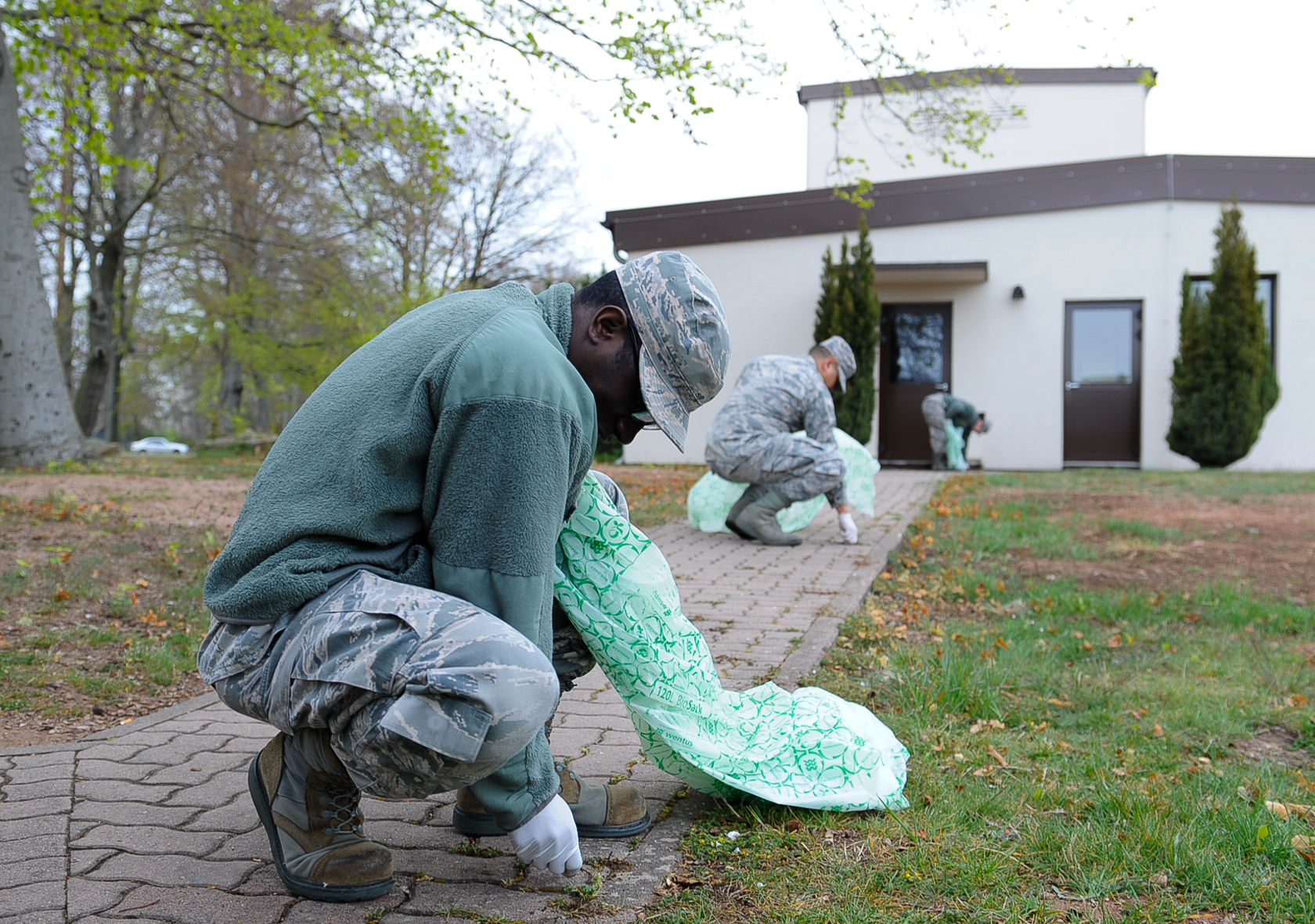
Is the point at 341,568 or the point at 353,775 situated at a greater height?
the point at 341,568

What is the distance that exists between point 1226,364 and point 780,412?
1058 cm

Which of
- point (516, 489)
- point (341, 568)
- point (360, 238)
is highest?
point (360, 238)

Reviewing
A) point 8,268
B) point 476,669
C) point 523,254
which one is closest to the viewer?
point 476,669

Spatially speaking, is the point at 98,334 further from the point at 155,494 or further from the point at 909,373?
the point at 909,373

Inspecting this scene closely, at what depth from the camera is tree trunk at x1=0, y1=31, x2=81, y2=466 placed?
1238cm

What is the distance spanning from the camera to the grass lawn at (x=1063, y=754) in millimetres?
2236

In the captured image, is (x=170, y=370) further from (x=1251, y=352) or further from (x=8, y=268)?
(x=1251, y=352)

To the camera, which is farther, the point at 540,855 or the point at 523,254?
the point at 523,254

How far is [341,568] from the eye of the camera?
198 cm

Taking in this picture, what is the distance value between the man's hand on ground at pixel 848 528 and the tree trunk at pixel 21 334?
10524 millimetres

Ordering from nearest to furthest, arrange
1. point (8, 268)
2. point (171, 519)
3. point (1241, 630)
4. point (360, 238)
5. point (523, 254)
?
point (1241, 630) < point (171, 519) < point (8, 268) < point (360, 238) < point (523, 254)

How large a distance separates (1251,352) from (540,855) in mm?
15988

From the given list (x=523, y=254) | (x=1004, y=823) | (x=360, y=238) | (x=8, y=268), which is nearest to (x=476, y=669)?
(x=1004, y=823)

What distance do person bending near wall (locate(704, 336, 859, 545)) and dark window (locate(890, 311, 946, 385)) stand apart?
31.6ft
